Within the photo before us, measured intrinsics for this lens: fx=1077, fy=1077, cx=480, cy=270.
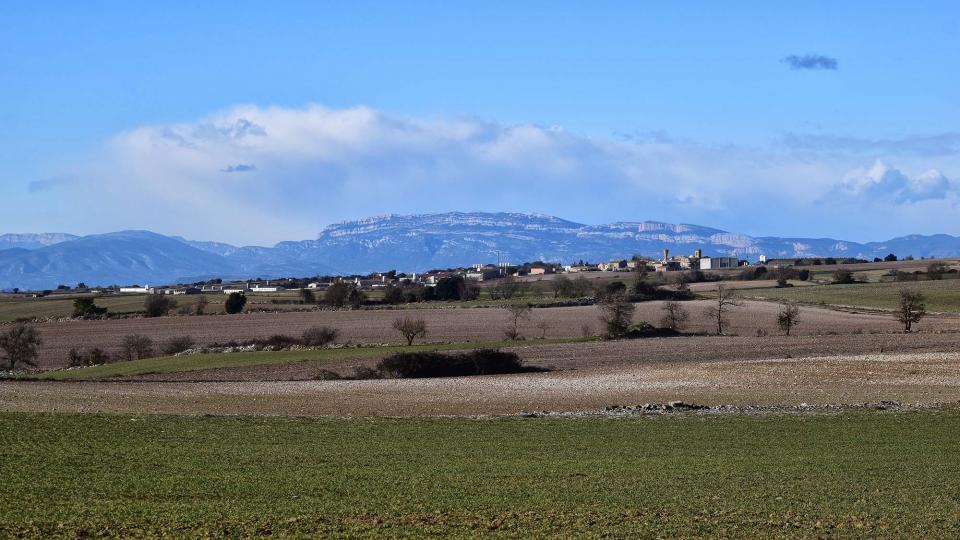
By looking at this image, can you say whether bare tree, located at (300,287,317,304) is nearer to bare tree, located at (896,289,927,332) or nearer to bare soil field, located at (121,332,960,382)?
bare soil field, located at (121,332,960,382)

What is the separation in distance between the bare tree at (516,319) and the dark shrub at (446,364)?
18738 mm

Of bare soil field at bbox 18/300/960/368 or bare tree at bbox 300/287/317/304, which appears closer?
bare soil field at bbox 18/300/960/368

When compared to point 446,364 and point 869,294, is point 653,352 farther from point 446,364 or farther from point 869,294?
point 869,294

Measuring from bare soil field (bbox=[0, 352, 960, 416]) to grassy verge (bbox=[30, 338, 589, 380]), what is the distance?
10.2 meters

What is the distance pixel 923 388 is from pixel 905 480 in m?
23.3

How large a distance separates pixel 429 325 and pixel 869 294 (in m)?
48.8

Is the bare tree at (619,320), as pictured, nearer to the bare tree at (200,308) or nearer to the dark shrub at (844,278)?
the bare tree at (200,308)

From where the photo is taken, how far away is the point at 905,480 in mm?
19359

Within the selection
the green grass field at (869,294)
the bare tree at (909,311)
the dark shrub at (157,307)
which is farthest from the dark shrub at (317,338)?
the green grass field at (869,294)

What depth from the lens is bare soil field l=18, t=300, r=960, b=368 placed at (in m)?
79.3

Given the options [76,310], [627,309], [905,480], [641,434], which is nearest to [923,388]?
[641,434]

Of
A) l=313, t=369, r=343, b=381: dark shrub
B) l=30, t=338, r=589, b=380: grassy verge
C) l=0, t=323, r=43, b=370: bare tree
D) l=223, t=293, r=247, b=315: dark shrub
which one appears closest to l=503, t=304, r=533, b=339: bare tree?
l=30, t=338, r=589, b=380: grassy verge

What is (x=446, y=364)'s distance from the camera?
54906 mm

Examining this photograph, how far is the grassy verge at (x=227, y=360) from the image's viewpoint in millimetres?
56188
